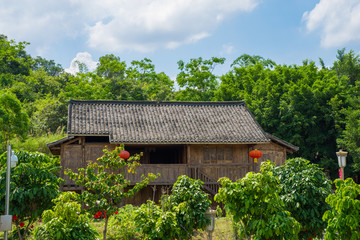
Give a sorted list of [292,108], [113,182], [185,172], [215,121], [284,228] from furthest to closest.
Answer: [292,108] < [215,121] < [185,172] < [113,182] < [284,228]

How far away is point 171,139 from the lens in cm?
1822

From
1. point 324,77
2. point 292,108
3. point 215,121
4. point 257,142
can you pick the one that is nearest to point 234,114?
point 215,121

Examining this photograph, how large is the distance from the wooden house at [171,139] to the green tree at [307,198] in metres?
7.25

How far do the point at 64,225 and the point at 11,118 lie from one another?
15.5 metres

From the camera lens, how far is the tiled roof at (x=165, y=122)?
18.3 meters

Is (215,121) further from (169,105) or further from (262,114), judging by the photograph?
(262,114)

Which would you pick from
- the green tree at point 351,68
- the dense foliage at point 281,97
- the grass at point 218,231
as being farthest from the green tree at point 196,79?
the grass at point 218,231

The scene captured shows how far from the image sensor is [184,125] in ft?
64.2

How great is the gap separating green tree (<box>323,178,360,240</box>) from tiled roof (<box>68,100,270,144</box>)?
9.39 meters

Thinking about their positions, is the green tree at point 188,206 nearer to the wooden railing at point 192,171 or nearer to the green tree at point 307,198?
the green tree at point 307,198

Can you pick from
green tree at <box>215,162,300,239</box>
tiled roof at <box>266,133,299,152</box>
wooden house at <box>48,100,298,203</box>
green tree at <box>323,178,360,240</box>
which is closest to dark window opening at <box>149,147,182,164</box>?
wooden house at <box>48,100,298,203</box>

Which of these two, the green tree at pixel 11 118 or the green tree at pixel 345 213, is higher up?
the green tree at pixel 11 118

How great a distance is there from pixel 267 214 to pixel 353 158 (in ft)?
54.7

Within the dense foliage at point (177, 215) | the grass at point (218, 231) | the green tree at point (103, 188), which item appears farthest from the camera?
the grass at point (218, 231)
